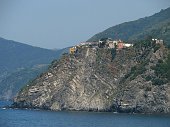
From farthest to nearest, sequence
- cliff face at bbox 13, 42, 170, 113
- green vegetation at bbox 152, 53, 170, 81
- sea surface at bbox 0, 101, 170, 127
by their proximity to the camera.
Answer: green vegetation at bbox 152, 53, 170, 81 → cliff face at bbox 13, 42, 170, 113 → sea surface at bbox 0, 101, 170, 127

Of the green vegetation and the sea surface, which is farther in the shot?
the green vegetation

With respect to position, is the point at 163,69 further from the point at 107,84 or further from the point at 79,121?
the point at 79,121

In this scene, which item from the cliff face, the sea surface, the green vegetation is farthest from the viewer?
the green vegetation

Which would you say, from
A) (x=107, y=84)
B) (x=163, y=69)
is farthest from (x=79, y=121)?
(x=163, y=69)

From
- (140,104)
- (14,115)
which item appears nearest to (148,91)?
(140,104)

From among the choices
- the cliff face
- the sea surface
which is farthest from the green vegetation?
the sea surface

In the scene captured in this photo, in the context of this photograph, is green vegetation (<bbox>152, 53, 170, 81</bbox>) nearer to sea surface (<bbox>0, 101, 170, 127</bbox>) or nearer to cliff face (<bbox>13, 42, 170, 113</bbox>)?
cliff face (<bbox>13, 42, 170, 113</bbox>)

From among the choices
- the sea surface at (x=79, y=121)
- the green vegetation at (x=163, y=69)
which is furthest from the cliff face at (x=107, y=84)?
the sea surface at (x=79, y=121)

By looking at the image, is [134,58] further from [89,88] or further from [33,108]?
[33,108]

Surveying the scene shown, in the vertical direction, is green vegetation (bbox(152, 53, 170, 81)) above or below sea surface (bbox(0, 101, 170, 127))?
above
